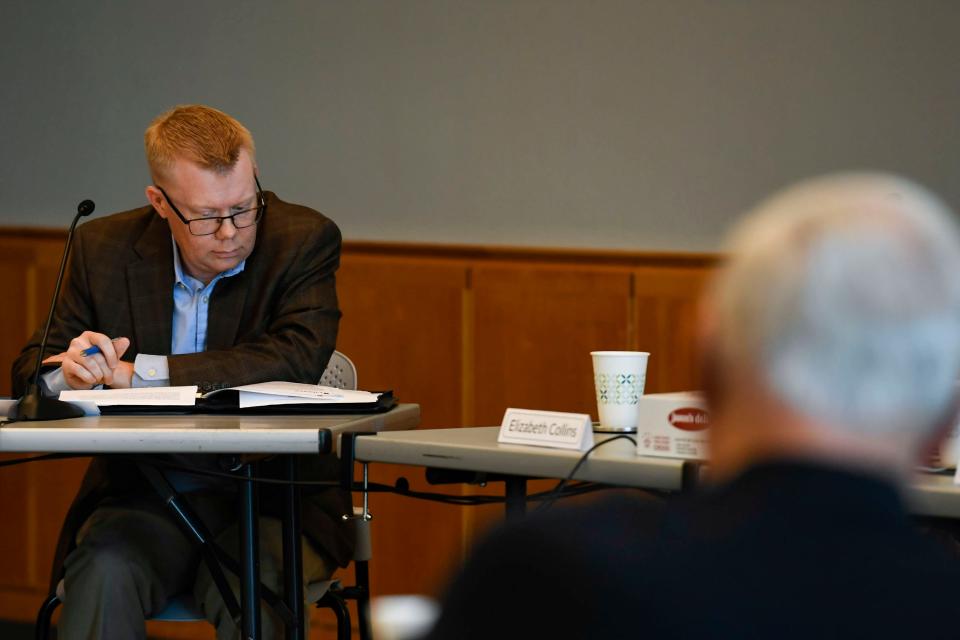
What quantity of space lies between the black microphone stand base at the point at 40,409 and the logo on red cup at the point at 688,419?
1.16 meters

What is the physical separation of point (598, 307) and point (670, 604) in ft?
11.2

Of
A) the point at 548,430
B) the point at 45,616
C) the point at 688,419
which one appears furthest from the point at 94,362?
the point at 688,419

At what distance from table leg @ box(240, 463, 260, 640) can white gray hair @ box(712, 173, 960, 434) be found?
1.65 m

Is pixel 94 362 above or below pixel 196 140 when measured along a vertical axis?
below

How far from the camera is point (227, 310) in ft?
9.24

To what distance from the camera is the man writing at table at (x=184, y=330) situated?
2.45 m

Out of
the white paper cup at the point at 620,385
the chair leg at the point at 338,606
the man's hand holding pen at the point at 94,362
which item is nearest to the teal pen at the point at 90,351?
the man's hand holding pen at the point at 94,362

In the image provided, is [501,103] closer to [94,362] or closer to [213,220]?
[213,220]

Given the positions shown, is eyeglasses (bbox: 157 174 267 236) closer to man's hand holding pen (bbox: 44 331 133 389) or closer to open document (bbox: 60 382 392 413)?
man's hand holding pen (bbox: 44 331 133 389)

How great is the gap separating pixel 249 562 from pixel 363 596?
0.55m

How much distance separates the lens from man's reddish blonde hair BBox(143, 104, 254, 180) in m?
2.72

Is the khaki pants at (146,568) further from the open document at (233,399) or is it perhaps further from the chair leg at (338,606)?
the open document at (233,399)

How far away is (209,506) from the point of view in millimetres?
2617

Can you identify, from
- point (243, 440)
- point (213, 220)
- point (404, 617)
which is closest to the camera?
point (404, 617)
